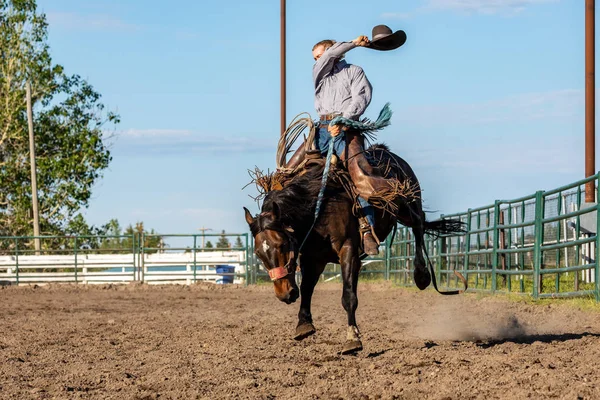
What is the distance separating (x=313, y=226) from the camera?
7.31 meters

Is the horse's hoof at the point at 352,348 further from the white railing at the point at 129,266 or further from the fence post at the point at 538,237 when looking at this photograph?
the white railing at the point at 129,266

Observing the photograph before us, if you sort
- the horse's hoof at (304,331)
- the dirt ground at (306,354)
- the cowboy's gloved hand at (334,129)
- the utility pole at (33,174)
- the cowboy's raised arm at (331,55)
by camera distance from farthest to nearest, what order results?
the utility pole at (33,174) → the cowboy's raised arm at (331,55) → the cowboy's gloved hand at (334,129) → the horse's hoof at (304,331) → the dirt ground at (306,354)

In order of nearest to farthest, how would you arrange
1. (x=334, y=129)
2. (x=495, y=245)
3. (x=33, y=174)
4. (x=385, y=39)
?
(x=334, y=129) < (x=385, y=39) < (x=495, y=245) < (x=33, y=174)

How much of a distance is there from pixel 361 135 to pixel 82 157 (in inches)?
1015

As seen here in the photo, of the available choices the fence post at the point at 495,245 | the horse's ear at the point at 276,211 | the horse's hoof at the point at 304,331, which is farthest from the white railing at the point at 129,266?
the horse's ear at the point at 276,211

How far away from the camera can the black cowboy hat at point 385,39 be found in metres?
7.91

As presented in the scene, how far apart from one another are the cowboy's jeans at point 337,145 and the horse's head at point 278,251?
2.88 feet

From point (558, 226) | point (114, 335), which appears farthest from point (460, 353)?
point (558, 226)

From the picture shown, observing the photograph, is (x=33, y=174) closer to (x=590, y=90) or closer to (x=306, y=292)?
(x=590, y=90)

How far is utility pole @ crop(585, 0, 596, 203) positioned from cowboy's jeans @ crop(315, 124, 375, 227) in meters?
7.67

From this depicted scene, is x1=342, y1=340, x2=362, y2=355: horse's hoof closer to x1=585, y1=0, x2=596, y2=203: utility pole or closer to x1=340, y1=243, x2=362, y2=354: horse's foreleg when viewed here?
x1=340, y1=243, x2=362, y2=354: horse's foreleg

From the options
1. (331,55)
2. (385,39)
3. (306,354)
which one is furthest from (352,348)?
(385,39)

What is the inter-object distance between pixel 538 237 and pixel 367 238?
5.96 metres

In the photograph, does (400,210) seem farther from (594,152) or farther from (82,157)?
(82,157)
